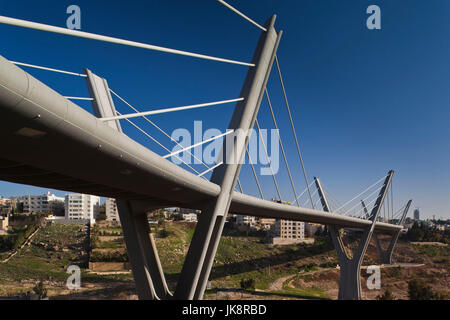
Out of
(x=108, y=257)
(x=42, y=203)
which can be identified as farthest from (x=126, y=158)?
(x=42, y=203)

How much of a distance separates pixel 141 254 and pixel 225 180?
4352 mm

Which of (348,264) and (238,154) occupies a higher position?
(238,154)

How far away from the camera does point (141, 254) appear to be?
10820 millimetres

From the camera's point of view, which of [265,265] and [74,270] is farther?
[265,265]

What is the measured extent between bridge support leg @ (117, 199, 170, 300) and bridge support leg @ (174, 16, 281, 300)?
1.69 m

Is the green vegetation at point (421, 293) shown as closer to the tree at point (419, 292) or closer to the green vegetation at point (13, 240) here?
the tree at point (419, 292)

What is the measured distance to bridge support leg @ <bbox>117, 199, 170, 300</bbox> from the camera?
35.0 feet

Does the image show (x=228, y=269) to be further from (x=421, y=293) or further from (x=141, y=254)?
(x=141, y=254)

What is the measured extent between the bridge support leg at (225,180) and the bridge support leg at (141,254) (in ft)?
5.54

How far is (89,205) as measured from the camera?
72375 millimetres

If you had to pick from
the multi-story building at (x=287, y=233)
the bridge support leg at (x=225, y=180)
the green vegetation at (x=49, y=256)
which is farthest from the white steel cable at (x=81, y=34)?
the multi-story building at (x=287, y=233)
